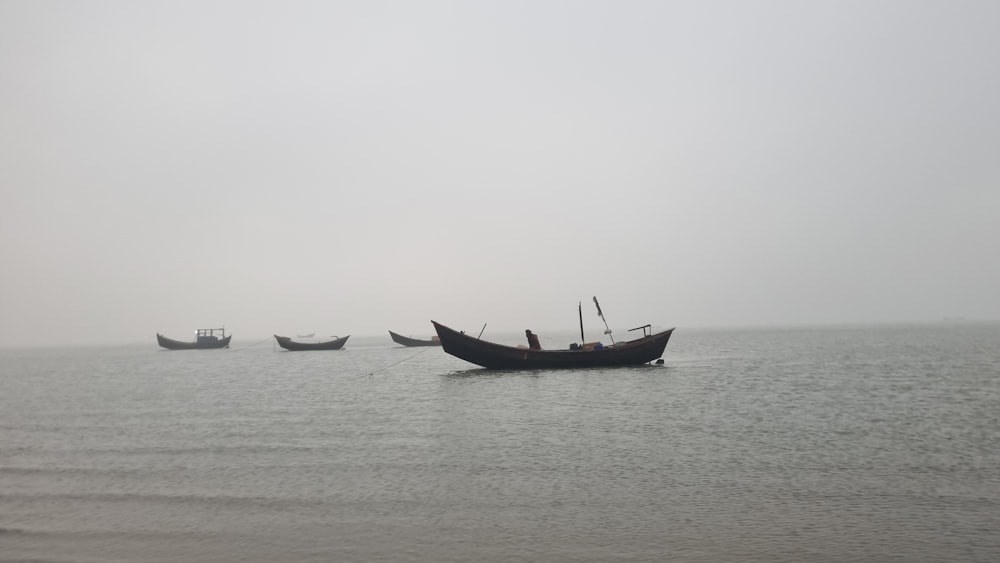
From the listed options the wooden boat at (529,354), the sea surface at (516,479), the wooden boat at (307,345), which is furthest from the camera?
the wooden boat at (307,345)

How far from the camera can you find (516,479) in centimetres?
1203

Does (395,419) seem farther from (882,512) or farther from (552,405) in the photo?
(882,512)

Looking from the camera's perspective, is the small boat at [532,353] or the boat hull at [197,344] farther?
the boat hull at [197,344]

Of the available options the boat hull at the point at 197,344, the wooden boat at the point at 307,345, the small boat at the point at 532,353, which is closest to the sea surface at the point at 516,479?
the small boat at the point at 532,353

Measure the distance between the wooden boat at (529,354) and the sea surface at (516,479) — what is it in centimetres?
1054

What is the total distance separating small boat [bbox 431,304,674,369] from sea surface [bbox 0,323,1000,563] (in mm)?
10544

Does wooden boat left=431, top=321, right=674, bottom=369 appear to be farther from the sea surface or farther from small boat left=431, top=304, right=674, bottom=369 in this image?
the sea surface

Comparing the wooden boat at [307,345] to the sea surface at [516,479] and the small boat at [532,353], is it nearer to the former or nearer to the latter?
the small boat at [532,353]

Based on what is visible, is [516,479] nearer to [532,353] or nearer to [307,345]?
[532,353]

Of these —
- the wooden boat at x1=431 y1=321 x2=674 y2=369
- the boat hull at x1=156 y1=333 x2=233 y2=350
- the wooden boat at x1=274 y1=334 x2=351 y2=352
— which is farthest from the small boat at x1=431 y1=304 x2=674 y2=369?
the boat hull at x1=156 y1=333 x2=233 y2=350

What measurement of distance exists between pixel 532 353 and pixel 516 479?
24.4m

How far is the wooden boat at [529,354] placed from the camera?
36.5m

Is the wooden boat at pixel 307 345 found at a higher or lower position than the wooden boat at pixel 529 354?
higher

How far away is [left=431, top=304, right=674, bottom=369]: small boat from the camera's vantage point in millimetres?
36469
